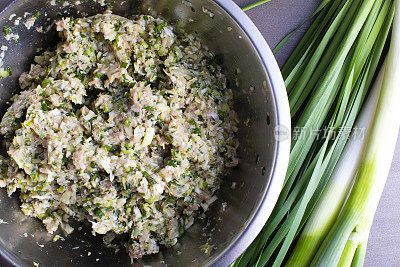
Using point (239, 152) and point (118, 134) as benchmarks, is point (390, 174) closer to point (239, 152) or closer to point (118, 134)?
point (239, 152)

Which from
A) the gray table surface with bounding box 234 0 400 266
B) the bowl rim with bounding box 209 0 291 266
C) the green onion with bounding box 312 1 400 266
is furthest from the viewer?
the gray table surface with bounding box 234 0 400 266

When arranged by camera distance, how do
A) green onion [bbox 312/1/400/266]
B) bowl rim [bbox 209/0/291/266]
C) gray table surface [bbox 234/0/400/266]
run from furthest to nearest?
1. gray table surface [bbox 234/0/400/266]
2. green onion [bbox 312/1/400/266]
3. bowl rim [bbox 209/0/291/266]

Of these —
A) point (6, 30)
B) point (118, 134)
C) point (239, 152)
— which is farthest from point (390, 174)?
point (6, 30)

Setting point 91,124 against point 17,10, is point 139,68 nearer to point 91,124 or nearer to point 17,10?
point 91,124

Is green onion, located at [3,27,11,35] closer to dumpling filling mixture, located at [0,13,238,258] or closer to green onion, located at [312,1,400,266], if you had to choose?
dumpling filling mixture, located at [0,13,238,258]

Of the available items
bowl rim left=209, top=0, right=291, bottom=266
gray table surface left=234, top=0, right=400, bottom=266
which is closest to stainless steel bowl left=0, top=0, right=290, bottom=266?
bowl rim left=209, top=0, right=291, bottom=266
